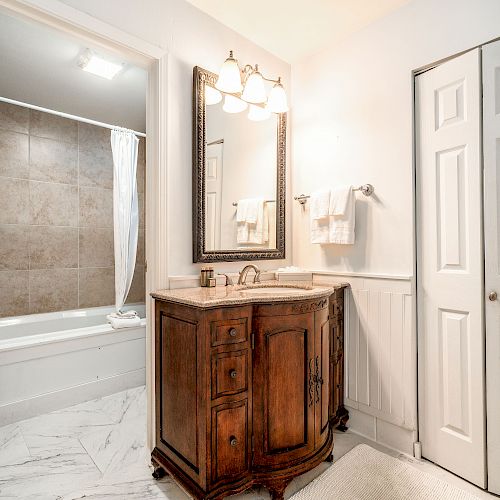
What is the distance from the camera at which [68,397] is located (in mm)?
2416

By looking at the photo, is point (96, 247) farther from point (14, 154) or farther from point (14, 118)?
point (14, 118)

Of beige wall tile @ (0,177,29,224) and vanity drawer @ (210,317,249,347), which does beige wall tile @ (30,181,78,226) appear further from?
vanity drawer @ (210,317,249,347)

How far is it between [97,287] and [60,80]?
6.24 ft

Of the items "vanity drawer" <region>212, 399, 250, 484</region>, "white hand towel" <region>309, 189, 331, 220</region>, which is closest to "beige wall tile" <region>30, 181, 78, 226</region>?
"white hand towel" <region>309, 189, 331, 220</region>

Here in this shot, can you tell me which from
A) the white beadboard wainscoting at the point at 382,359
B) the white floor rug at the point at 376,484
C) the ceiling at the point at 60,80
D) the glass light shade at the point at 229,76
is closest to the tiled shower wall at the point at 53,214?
the ceiling at the point at 60,80

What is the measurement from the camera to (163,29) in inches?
69.6

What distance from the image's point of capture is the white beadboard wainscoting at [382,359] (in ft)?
6.09

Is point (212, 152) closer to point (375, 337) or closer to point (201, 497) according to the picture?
point (375, 337)

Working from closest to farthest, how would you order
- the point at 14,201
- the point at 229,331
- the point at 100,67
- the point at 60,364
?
the point at 229,331, the point at 100,67, the point at 60,364, the point at 14,201

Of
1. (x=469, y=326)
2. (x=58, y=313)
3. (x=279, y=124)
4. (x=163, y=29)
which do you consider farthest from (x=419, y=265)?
(x=58, y=313)

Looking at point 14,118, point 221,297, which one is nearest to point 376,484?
point 221,297

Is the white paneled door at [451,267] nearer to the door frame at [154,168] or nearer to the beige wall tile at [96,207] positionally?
the door frame at [154,168]

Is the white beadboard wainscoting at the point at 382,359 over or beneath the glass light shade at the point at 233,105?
beneath

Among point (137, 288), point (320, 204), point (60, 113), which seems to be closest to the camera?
point (320, 204)
